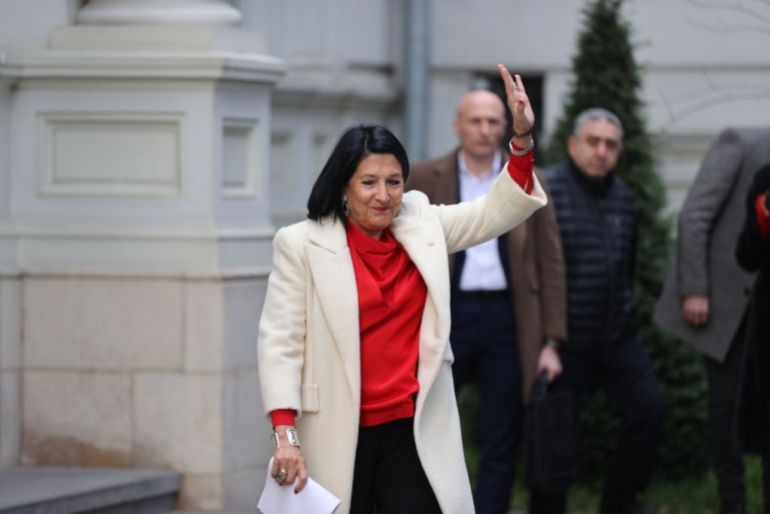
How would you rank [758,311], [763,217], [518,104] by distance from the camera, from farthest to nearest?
1. [758,311]
2. [763,217]
3. [518,104]

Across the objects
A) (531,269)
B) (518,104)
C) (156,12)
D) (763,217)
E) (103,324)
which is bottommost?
(103,324)

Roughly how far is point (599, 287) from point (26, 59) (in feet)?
8.79

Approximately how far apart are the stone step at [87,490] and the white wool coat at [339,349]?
5.83 feet

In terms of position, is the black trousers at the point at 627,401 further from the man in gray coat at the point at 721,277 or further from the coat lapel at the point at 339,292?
the coat lapel at the point at 339,292

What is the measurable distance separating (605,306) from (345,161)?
9.93 feet

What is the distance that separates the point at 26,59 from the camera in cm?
764

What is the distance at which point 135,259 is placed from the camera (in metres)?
7.65

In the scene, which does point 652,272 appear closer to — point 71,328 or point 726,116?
point 726,116

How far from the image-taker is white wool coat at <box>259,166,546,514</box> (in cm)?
521

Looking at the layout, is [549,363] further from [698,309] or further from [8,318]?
[8,318]

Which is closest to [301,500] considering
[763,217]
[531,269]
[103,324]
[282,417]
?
[282,417]

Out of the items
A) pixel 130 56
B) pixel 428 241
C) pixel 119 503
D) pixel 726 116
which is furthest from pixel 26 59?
pixel 726 116

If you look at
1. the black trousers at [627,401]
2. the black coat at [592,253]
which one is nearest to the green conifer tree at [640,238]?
the black trousers at [627,401]

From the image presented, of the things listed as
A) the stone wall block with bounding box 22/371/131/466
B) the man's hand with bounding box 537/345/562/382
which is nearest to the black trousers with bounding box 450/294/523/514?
the man's hand with bounding box 537/345/562/382
